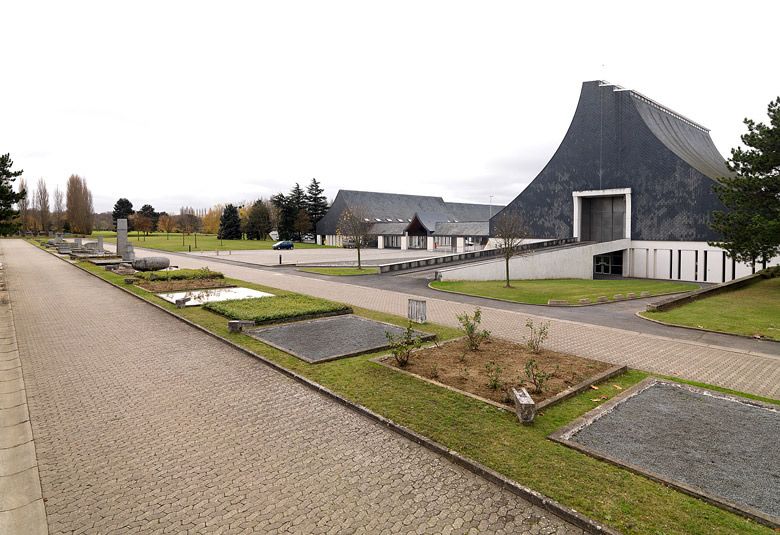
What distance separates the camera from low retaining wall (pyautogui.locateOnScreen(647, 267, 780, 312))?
15.3 m

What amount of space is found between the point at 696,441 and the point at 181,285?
66.7 feet

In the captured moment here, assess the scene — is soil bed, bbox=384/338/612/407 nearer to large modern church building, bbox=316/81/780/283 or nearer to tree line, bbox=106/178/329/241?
large modern church building, bbox=316/81/780/283

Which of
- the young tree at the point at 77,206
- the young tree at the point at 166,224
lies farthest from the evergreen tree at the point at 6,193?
the young tree at the point at 166,224

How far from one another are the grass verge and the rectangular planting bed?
888 centimetres

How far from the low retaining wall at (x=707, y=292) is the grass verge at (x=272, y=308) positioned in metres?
10.4

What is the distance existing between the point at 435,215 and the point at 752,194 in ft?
178

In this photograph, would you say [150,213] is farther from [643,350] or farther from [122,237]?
[643,350]

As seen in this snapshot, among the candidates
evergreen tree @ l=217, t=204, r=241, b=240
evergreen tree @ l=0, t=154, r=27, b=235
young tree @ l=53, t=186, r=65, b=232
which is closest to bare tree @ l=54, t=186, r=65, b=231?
young tree @ l=53, t=186, r=65, b=232

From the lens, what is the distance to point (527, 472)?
494 centimetres

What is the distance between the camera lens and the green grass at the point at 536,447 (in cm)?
416

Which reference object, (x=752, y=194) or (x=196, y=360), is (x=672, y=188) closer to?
(x=752, y=194)

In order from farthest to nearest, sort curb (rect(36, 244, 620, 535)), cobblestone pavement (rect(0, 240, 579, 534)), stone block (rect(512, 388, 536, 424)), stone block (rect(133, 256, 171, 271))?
stone block (rect(133, 256, 171, 271)) < stone block (rect(512, 388, 536, 424)) < cobblestone pavement (rect(0, 240, 579, 534)) < curb (rect(36, 244, 620, 535))

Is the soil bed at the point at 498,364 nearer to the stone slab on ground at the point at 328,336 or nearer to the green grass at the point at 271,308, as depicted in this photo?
the stone slab on ground at the point at 328,336

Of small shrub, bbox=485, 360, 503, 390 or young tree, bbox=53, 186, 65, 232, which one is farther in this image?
young tree, bbox=53, 186, 65, 232
